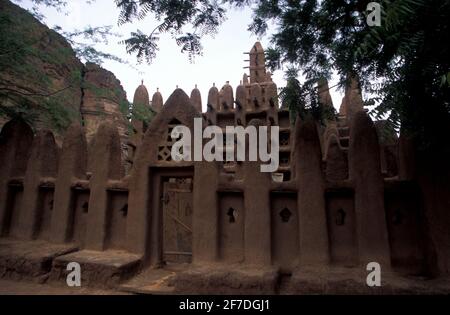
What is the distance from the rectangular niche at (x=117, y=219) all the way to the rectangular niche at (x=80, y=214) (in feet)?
2.57

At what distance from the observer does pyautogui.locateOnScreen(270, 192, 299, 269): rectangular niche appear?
6168 mm

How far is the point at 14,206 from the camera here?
8641 millimetres

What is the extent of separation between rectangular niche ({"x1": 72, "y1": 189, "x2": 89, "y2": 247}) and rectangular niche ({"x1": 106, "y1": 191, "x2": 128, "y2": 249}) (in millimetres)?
782

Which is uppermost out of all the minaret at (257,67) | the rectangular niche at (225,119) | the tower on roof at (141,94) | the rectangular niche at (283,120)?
the minaret at (257,67)

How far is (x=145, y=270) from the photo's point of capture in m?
6.72

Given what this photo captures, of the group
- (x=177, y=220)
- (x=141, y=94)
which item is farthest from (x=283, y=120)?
(x=141, y=94)

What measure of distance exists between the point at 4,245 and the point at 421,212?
9179 millimetres

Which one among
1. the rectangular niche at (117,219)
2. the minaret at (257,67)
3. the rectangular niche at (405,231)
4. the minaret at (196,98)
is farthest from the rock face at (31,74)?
the minaret at (257,67)

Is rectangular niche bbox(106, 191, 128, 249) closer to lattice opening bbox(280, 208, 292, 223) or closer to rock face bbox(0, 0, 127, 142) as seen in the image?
rock face bbox(0, 0, 127, 142)

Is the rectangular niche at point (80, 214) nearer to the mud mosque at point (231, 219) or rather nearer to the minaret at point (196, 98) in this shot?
the mud mosque at point (231, 219)

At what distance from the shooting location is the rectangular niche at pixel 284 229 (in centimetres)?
617

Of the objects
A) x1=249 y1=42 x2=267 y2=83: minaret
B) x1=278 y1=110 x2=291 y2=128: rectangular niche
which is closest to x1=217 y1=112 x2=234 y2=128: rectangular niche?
x1=278 y1=110 x2=291 y2=128: rectangular niche

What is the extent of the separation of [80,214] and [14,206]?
249 centimetres

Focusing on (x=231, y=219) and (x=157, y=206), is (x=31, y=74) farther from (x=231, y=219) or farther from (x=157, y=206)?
(x=231, y=219)
